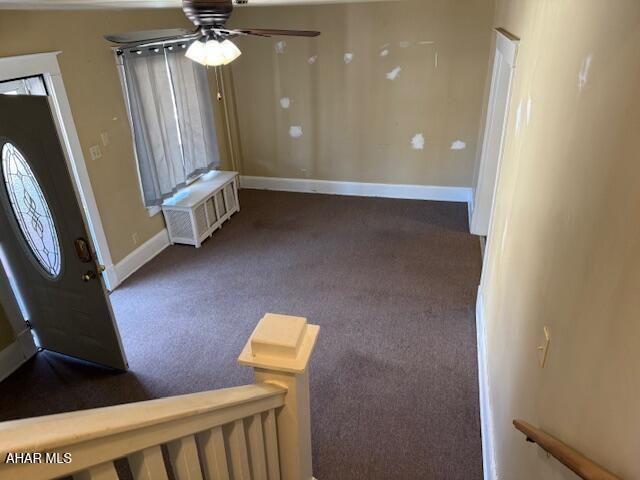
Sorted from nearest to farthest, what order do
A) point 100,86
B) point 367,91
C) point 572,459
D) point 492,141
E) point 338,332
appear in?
point 572,459, point 338,332, point 100,86, point 492,141, point 367,91

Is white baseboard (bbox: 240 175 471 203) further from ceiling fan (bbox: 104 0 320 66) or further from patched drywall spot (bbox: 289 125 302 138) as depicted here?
ceiling fan (bbox: 104 0 320 66)

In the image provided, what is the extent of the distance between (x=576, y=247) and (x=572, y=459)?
547mm

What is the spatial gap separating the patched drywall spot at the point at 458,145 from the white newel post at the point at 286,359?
447 cm

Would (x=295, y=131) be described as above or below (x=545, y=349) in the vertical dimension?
below

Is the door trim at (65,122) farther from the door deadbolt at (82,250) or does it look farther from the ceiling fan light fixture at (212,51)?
the ceiling fan light fixture at (212,51)

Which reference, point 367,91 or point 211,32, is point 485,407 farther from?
point 367,91

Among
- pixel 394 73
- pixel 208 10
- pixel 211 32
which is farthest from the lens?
pixel 394 73

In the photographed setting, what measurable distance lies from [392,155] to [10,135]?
13.4ft

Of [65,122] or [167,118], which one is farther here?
[167,118]

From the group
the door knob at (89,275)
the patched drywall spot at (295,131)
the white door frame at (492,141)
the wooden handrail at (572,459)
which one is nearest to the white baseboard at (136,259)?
the door knob at (89,275)

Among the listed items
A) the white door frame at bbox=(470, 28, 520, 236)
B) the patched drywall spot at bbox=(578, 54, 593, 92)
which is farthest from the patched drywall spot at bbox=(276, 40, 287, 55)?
the patched drywall spot at bbox=(578, 54, 593, 92)

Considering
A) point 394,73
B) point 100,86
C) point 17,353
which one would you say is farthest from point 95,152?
point 394,73

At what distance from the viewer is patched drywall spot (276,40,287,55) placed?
5277 millimetres

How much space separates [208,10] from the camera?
194cm
